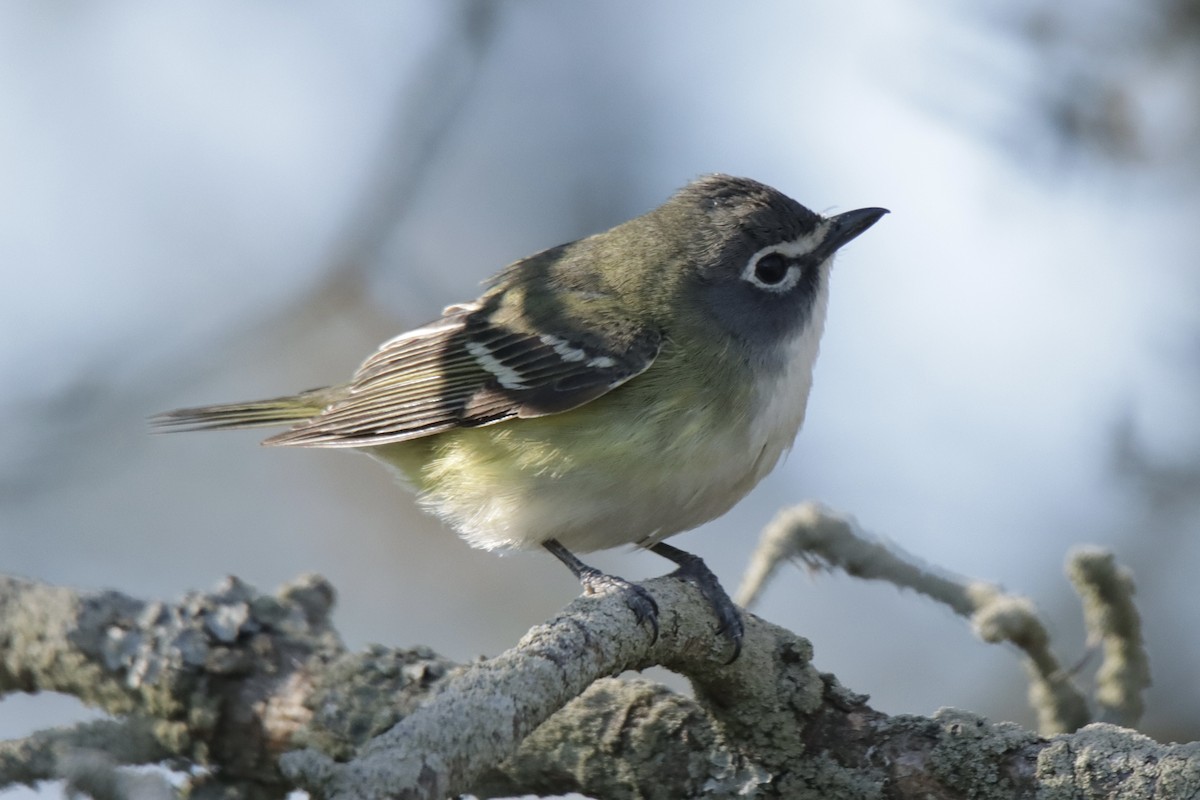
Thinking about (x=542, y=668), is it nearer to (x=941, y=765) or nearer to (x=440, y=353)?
(x=941, y=765)

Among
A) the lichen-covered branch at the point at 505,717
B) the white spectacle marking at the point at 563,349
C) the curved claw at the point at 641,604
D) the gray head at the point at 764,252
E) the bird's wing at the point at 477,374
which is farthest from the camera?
the gray head at the point at 764,252

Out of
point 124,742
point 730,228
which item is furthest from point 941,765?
point 730,228

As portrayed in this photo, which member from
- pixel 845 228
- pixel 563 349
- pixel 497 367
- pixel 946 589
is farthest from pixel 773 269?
pixel 946 589

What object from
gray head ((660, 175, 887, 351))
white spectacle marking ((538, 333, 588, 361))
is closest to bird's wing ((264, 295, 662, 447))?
white spectacle marking ((538, 333, 588, 361))

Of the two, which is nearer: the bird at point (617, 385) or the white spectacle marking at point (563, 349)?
the bird at point (617, 385)

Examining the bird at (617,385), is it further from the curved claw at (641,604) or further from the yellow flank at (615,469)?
the curved claw at (641,604)

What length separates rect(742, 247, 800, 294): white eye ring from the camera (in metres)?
4.21

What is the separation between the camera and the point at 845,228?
169 inches

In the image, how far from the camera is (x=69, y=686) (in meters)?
3.63

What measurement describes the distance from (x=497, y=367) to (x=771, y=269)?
100 cm

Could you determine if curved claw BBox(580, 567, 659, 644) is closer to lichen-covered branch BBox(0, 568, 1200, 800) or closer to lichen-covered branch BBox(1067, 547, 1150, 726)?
lichen-covered branch BBox(0, 568, 1200, 800)

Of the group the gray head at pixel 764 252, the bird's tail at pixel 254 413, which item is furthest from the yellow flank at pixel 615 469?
the bird's tail at pixel 254 413

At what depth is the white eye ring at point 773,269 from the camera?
4215 mm

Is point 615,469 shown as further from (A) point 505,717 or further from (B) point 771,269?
(A) point 505,717
